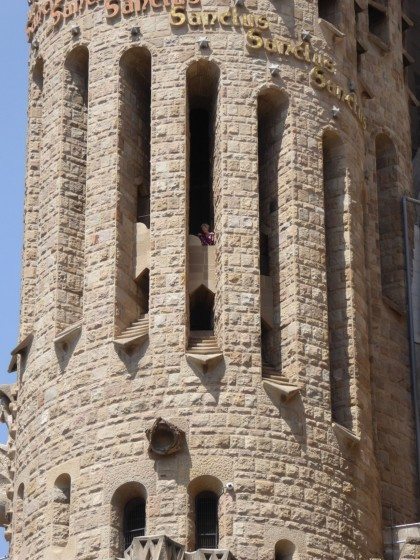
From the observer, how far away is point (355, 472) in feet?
151

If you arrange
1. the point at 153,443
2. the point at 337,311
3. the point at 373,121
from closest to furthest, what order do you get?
1. the point at 153,443
2. the point at 337,311
3. the point at 373,121

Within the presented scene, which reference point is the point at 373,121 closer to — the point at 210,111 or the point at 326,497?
the point at 210,111

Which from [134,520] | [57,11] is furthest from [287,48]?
[134,520]

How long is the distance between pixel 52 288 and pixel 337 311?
463cm

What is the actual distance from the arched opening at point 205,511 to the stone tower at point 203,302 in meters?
0.03

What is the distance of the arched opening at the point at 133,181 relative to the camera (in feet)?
153

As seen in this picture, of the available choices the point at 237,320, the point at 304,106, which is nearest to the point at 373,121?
the point at 304,106

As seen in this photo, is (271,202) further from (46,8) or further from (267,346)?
(46,8)

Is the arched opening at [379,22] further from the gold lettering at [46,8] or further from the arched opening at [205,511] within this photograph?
the arched opening at [205,511]

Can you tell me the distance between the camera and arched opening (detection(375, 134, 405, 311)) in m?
51.3

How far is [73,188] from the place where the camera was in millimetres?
48312

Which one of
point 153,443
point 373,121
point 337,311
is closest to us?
point 153,443

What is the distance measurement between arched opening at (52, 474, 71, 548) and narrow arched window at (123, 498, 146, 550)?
3.37ft

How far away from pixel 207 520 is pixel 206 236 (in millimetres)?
5113
